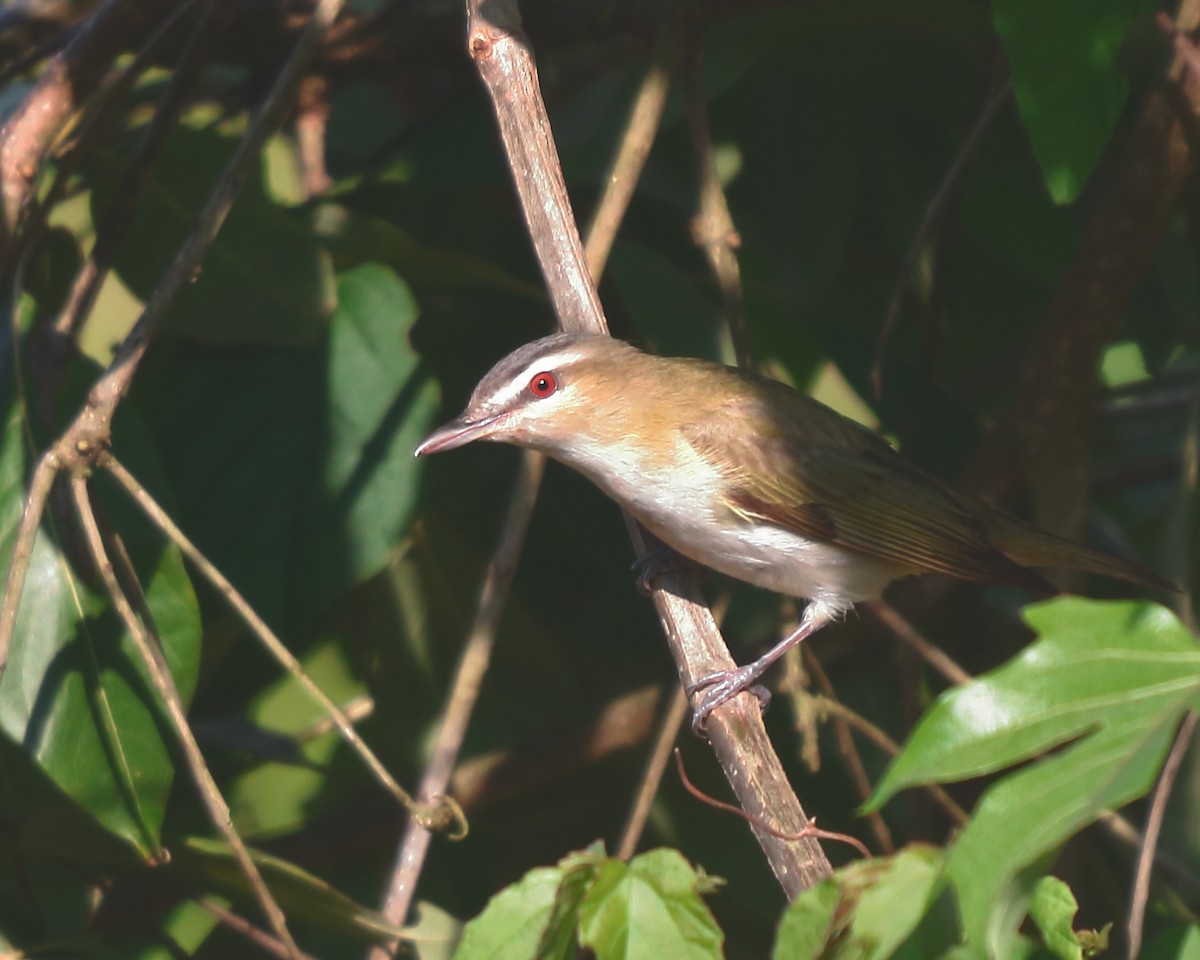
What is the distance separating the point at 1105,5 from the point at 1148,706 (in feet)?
4.75

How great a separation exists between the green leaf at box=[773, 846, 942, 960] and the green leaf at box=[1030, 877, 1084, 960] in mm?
151

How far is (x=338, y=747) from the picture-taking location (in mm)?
3324

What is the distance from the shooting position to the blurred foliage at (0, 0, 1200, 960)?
8.57 feet

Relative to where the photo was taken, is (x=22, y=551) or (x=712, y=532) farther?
(x=712, y=532)

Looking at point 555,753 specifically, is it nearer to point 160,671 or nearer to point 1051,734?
point 160,671

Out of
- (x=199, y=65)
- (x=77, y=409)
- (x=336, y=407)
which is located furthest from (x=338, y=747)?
(x=199, y=65)

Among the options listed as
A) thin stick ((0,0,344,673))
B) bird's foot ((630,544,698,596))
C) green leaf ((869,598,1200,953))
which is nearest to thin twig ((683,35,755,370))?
bird's foot ((630,544,698,596))

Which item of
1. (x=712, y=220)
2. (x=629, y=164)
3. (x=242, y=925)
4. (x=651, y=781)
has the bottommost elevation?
(x=242, y=925)

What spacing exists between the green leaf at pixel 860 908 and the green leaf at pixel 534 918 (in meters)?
0.35

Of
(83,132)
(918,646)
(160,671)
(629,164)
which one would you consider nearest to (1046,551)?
(918,646)

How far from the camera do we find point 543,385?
300 cm

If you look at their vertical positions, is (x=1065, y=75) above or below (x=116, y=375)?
above

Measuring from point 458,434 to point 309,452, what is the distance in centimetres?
42

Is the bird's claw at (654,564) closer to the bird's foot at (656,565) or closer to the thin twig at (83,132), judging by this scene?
the bird's foot at (656,565)
